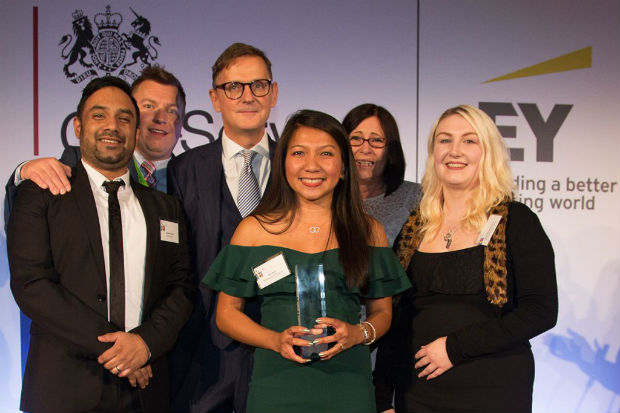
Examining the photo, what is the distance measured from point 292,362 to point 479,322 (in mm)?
778

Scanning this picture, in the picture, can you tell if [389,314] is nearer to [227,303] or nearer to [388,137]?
[227,303]

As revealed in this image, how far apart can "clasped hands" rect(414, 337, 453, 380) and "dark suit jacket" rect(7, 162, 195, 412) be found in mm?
1074

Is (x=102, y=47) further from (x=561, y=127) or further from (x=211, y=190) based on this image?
(x=561, y=127)

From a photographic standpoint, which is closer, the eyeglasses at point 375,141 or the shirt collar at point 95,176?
the shirt collar at point 95,176

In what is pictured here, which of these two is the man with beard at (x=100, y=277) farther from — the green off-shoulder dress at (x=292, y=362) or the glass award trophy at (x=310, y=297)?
the glass award trophy at (x=310, y=297)

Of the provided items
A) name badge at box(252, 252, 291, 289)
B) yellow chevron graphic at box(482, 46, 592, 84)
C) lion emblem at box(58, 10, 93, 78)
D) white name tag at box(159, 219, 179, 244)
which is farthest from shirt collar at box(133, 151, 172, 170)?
yellow chevron graphic at box(482, 46, 592, 84)

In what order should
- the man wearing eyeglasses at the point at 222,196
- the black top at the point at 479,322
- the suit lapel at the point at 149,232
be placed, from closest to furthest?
the black top at the point at 479,322, the suit lapel at the point at 149,232, the man wearing eyeglasses at the point at 222,196

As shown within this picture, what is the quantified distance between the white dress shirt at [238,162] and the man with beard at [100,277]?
0.38 m

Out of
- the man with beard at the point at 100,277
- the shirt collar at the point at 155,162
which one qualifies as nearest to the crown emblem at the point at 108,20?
the shirt collar at the point at 155,162

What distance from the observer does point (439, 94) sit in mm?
4293

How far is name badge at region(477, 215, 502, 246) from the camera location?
2.46 m

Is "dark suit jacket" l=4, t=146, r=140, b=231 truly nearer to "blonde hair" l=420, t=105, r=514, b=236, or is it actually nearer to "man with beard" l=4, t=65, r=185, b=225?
"man with beard" l=4, t=65, r=185, b=225

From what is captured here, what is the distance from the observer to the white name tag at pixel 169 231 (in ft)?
9.04

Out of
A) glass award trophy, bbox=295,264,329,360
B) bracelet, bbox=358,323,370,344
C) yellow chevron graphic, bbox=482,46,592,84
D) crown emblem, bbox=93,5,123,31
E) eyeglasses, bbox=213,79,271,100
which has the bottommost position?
bracelet, bbox=358,323,370,344
